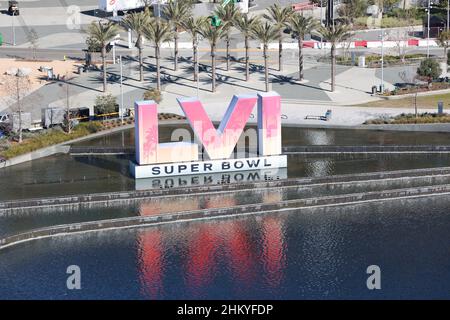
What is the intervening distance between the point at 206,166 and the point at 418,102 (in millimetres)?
32622

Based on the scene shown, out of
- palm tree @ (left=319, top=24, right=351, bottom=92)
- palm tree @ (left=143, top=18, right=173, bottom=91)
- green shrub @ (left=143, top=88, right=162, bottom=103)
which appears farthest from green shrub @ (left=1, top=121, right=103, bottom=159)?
palm tree @ (left=319, top=24, right=351, bottom=92)

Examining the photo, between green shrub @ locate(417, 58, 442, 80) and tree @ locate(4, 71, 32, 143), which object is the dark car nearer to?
tree @ locate(4, 71, 32, 143)

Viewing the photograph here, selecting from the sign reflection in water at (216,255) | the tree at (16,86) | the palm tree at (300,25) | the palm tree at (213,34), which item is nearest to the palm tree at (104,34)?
the tree at (16,86)

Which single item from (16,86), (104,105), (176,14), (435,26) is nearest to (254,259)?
(104,105)

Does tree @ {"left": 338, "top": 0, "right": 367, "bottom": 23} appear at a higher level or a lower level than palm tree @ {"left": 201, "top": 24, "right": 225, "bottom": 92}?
higher

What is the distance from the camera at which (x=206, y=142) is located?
7325cm

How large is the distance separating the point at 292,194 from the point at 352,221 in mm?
7096

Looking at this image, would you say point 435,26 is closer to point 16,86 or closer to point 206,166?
point 16,86

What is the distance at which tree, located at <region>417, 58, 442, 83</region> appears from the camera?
103188 mm

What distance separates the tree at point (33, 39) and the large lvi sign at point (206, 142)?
49.2m

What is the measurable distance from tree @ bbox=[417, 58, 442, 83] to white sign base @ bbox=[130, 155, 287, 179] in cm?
3406

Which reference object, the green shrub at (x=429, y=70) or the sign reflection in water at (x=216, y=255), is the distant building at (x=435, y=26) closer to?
the green shrub at (x=429, y=70)
